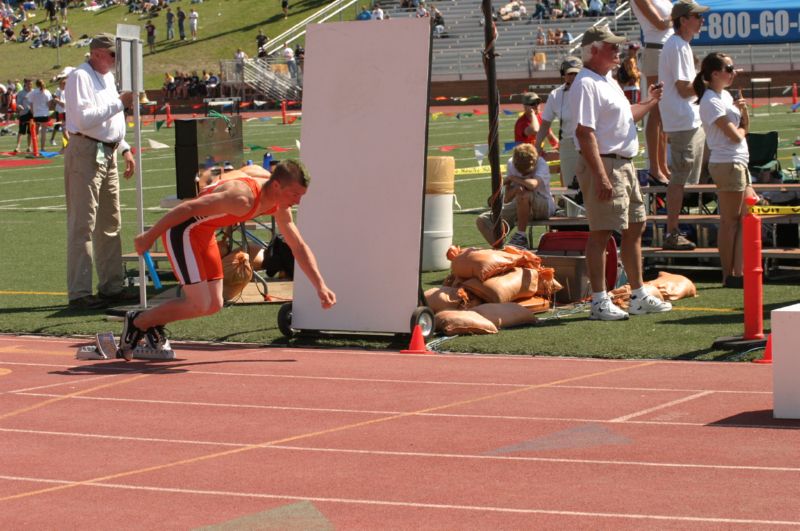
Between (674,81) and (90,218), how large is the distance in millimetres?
5267

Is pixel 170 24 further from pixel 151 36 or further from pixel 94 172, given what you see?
pixel 94 172

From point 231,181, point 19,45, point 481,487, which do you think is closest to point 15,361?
point 231,181

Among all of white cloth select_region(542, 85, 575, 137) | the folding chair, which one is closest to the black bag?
white cloth select_region(542, 85, 575, 137)

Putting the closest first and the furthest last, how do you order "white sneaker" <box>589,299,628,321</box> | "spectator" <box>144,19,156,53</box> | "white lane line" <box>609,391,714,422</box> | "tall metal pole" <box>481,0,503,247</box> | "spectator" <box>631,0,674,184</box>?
1. "white lane line" <box>609,391,714,422</box>
2. "white sneaker" <box>589,299,628,321</box>
3. "tall metal pole" <box>481,0,503,247</box>
4. "spectator" <box>631,0,674,184</box>
5. "spectator" <box>144,19,156,53</box>

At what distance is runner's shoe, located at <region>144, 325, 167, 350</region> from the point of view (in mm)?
10164

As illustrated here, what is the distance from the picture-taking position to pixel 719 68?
11.9 meters

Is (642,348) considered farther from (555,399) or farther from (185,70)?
(185,70)

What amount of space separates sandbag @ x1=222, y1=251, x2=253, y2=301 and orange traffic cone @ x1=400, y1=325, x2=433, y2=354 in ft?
8.42

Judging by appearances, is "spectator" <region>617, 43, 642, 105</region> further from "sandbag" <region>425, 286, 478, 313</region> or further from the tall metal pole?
"sandbag" <region>425, 286, 478, 313</region>

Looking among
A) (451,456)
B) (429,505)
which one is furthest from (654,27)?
(429,505)

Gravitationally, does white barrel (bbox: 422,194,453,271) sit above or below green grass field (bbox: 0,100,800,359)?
above

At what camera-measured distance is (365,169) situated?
426 inches

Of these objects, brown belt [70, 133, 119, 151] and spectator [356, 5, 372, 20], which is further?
spectator [356, 5, 372, 20]

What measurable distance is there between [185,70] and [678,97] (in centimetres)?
5539
